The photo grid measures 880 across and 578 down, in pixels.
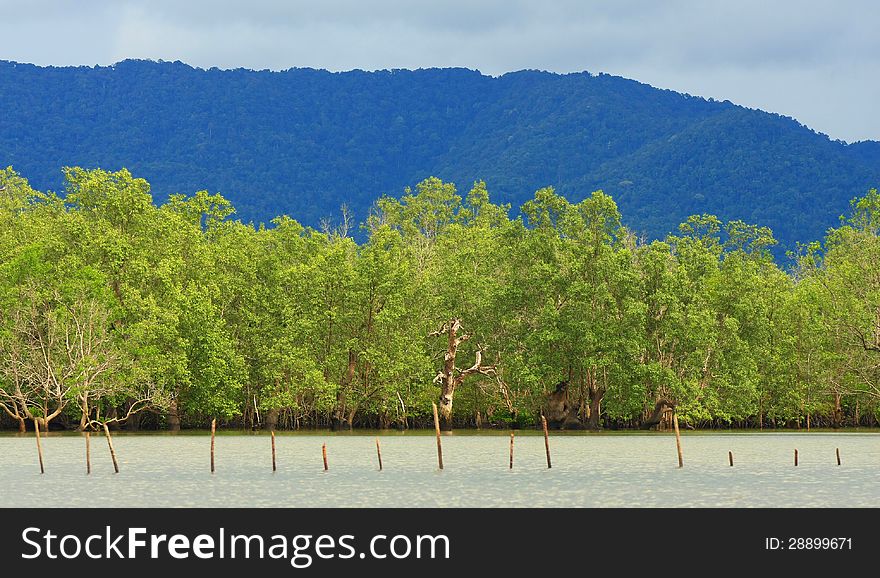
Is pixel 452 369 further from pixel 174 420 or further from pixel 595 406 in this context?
pixel 174 420

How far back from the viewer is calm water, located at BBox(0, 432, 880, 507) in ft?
147

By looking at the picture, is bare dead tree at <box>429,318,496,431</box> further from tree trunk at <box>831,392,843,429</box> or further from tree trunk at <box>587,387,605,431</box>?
tree trunk at <box>831,392,843,429</box>

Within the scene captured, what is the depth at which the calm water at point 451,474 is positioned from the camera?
44688 millimetres

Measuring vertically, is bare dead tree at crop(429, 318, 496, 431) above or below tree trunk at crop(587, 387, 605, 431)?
above

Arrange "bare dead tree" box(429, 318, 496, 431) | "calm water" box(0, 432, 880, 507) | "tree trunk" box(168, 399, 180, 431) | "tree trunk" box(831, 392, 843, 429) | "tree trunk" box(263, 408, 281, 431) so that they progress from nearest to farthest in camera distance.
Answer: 1. "calm water" box(0, 432, 880, 507)
2. "bare dead tree" box(429, 318, 496, 431)
3. "tree trunk" box(168, 399, 180, 431)
4. "tree trunk" box(263, 408, 281, 431)
5. "tree trunk" box(831, 392, 843, 429)

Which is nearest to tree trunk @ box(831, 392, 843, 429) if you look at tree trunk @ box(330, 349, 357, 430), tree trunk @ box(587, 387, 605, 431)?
tree trunk @ box(587, 387, 605, 431)

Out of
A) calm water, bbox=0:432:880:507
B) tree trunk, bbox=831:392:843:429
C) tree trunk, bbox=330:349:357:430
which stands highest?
tree trunk, bbox=330:349:357:430

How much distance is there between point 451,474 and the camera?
54750 mm

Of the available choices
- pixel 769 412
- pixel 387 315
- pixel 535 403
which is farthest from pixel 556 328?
pixel 769 412

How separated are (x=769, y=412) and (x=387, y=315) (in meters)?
32.0

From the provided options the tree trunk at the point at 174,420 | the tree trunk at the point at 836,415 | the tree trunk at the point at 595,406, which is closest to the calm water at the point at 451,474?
the tree trunk at the point at 174,420

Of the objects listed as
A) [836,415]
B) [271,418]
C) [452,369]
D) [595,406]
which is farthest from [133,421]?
[836,415]
